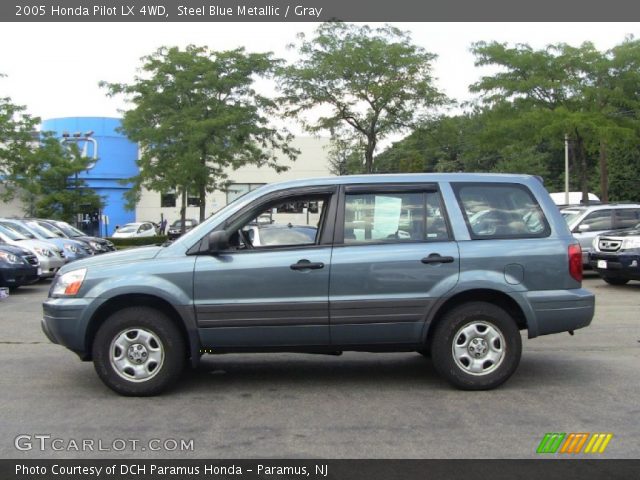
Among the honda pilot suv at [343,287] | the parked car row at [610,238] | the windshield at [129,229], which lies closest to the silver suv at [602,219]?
the parked car row at [610,238]

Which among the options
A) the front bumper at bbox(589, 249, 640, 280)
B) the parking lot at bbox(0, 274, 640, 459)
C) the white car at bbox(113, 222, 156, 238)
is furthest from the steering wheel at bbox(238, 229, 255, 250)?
the white car at bbox(113, 222, 156, 238)

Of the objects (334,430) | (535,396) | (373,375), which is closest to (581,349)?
(535,396)

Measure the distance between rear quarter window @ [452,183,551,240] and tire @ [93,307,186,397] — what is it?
286cm

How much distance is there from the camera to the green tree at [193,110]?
2530 cm

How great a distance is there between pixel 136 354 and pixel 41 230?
13.8 m

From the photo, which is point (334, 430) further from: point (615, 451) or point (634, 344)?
point (634, 344)

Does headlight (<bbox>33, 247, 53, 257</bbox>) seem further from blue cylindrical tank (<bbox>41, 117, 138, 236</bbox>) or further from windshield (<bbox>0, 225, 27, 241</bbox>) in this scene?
blue cylindrical tank (<bbox>41, 117, 138, 236</bbox>)

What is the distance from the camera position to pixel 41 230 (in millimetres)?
18094

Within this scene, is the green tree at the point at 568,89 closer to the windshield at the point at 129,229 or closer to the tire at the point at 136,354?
the tire at the point at 136,354

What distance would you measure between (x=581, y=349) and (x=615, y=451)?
350 centimetres

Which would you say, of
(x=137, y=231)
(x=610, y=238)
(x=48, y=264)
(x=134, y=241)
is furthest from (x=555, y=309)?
(x=137, y=231)

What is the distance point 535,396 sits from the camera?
582 centimetres

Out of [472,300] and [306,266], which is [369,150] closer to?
[472,300]

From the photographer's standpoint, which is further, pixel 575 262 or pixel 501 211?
pixel 501 211
